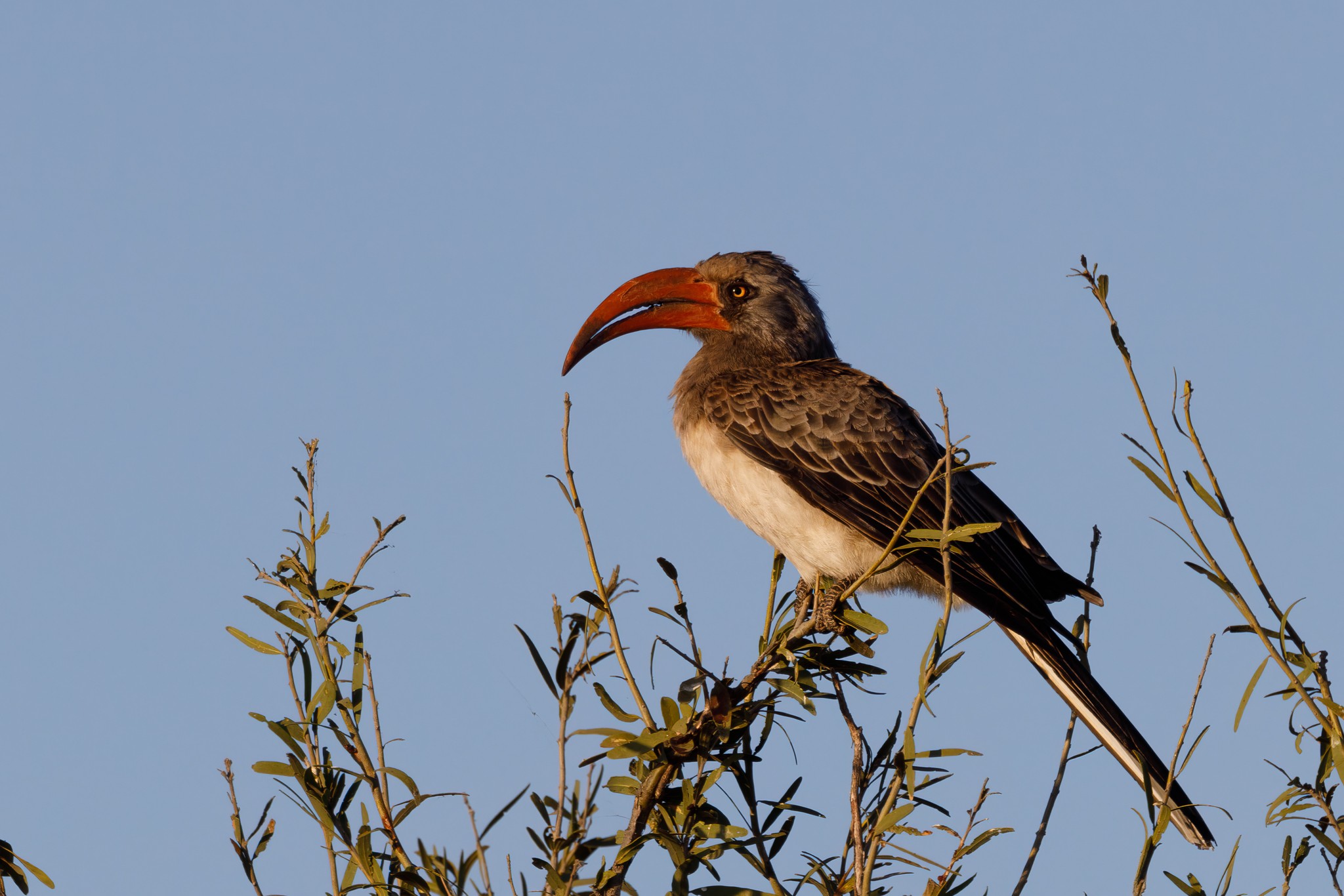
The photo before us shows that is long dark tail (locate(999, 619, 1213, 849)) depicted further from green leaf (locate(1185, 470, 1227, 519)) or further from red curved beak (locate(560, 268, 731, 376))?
red curved beak (locate(560, 268, 731, 376))

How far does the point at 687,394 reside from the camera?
8102mm

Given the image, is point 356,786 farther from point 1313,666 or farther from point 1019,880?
point 1313,666

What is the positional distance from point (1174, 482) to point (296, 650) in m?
2.53

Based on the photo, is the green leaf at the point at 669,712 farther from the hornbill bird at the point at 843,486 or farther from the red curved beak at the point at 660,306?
the red curved beak at the point at 660,306

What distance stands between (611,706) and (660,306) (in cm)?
526

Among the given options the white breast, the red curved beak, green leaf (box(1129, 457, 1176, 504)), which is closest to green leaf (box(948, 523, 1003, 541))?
green leaf (box(1129, 457, 1176, 504))

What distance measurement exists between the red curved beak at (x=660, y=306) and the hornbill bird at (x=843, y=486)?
13 millimetres

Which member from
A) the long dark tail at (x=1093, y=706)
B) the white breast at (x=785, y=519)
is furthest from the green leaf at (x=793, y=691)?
the white breast at (x=785, y=519)

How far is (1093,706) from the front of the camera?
20.3ft

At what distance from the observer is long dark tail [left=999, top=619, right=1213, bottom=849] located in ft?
19.2

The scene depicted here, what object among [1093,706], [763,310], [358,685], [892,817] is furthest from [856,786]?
[763,310]

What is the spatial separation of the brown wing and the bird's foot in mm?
331

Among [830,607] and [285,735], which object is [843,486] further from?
[285,735]

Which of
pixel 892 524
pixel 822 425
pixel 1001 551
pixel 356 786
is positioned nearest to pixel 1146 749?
pixel 1001 551
